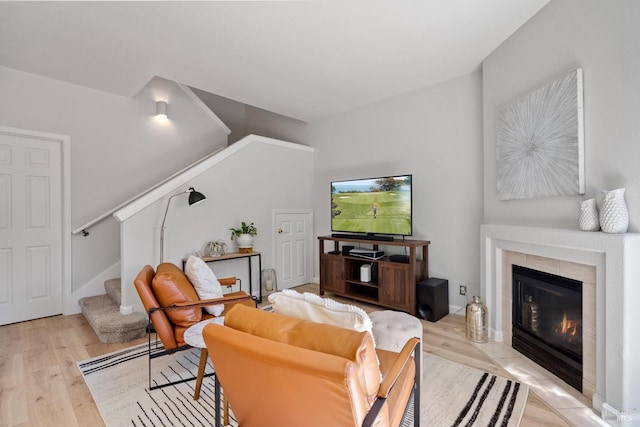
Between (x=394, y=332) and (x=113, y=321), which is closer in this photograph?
(x=394, y=332)

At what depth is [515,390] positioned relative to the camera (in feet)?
6.81

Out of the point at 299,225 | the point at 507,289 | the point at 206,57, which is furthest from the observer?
the point at 299,225

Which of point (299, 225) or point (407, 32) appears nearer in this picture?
point (407, 32)

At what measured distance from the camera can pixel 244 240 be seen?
13.2 ft

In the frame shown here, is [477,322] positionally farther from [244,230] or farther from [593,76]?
[244,230]

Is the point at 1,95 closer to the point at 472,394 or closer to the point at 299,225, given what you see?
the point at 299,225

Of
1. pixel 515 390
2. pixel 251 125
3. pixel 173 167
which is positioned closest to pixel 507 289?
pixel 515 390

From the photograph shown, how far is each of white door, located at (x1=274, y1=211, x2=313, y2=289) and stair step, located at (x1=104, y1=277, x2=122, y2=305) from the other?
202 centimetres

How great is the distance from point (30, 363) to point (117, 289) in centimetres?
104

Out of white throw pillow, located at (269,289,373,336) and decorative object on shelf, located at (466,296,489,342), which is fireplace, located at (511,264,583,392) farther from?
white throw pillow, located at (269,289,373,336)

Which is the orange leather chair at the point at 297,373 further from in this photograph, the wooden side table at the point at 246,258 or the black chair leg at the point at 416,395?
the wooden side table at the point at 246,258

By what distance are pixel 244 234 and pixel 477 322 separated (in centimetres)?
289

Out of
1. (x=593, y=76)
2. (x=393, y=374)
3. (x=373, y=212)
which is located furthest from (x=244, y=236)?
(x=593, y=76)

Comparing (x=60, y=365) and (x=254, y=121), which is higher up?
(x=254, y=121)
